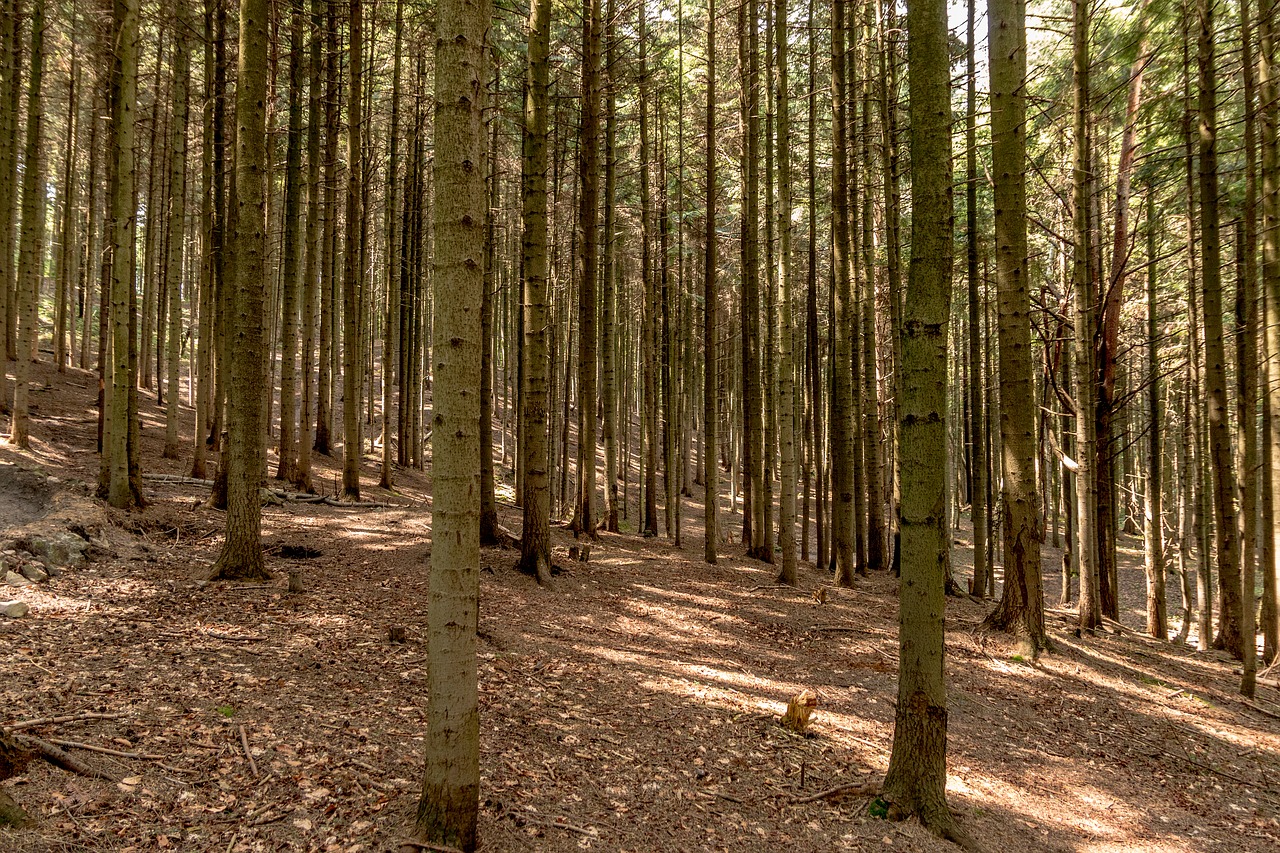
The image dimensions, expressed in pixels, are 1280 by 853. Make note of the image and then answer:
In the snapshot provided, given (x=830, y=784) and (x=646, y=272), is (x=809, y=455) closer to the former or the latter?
(x=646, y=272)

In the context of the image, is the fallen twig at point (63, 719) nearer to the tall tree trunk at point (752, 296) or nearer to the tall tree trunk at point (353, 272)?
the tall tree trunk at point (353, 272)

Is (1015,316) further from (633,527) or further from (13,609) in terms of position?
(633,527)

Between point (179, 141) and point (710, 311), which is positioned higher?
point (179, 141)

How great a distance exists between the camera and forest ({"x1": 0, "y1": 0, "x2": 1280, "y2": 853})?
11.4 ft

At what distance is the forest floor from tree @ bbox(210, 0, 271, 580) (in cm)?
48

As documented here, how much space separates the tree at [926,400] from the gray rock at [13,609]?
655 cm

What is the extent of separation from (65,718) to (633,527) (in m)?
13.8

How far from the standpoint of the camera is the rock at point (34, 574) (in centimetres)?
584

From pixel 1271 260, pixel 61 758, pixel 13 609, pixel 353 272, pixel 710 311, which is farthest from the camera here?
pixel 710 311

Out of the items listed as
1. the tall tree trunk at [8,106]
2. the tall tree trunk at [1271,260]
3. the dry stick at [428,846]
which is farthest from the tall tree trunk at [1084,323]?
the tall tree trunk at [8,106]

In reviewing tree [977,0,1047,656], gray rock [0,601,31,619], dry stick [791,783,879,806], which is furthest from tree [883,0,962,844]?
gray rock [0,601,31,619]

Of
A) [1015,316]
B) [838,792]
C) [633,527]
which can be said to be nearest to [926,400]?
[838,792]

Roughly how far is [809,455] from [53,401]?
17.7m

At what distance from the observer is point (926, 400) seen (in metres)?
3.99
